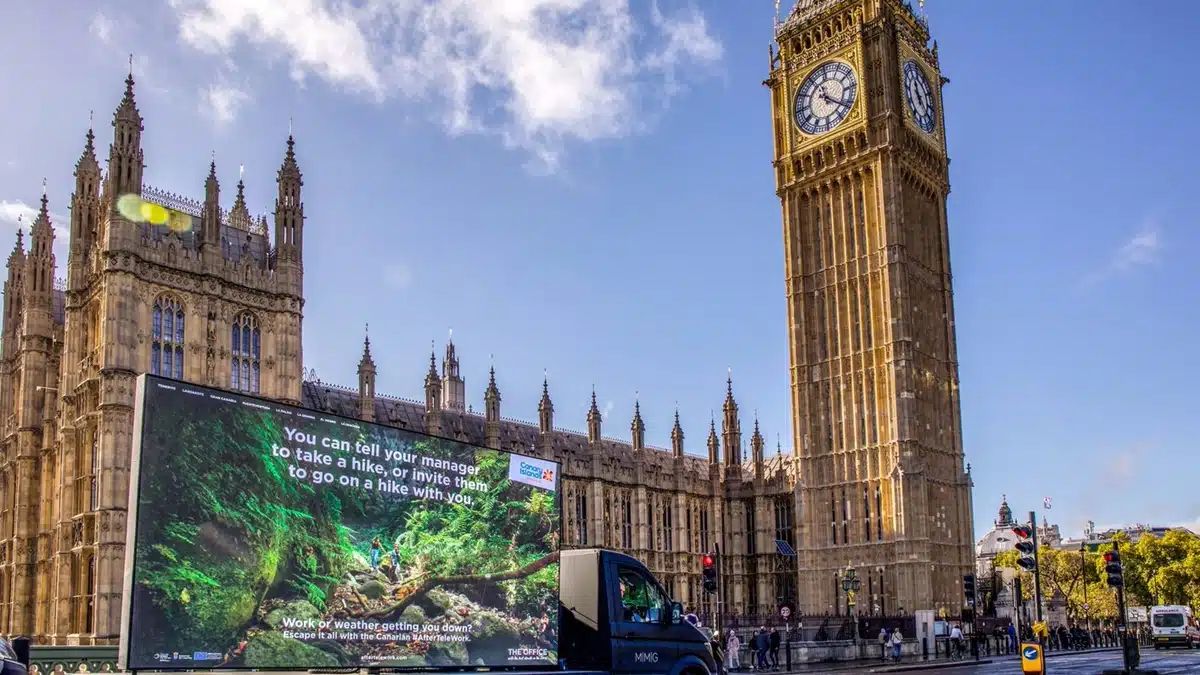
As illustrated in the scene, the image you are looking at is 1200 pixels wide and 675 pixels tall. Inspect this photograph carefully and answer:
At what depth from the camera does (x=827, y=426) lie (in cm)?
6297

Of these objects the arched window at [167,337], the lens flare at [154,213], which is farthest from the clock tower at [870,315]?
the lens flare at [154,213]

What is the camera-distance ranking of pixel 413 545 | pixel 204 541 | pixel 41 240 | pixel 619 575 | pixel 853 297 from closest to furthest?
pixel 204 541 < pixel 413 545 < pixel 619 575 < pixel 41 240 < pixel 853 297

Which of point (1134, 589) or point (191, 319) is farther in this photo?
point (1134, 589)

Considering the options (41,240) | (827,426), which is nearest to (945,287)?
(827,426)

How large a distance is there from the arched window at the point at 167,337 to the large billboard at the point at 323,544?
28.1 metres

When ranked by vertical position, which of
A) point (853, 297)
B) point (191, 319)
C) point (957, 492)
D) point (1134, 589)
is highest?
point (853, 297)

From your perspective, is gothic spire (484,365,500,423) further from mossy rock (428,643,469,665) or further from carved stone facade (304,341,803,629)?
mossy rock (428,643,469,665)

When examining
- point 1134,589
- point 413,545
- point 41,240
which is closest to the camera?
point 413,545

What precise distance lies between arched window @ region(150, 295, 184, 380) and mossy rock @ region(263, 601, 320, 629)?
29598mm

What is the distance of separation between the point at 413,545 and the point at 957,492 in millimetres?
52690

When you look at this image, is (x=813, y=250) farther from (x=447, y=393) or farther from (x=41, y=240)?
(x=41, y=240)

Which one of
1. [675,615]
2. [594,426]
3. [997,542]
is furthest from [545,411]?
[997,542]

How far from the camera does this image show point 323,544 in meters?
14.0

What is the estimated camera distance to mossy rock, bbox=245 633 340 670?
516 inches
